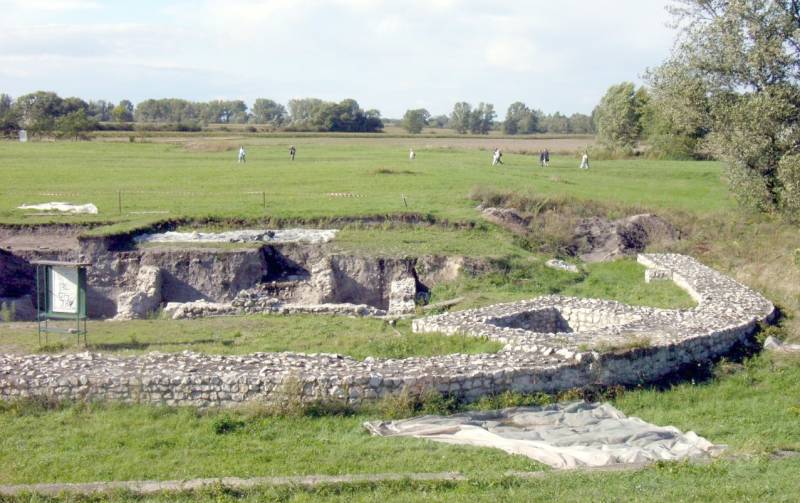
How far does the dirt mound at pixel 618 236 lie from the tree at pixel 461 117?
8300 centimetres

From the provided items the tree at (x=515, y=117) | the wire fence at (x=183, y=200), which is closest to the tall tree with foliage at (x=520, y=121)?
the tree at (x=515, y=117)

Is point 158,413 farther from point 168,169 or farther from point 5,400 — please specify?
point 168,169

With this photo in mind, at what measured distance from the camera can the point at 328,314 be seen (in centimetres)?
1881

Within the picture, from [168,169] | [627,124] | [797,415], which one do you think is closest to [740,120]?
[797,415]

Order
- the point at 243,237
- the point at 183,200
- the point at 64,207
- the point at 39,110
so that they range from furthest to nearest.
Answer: the point at 39,110 → the point at 183,200 → the point at 64,207 → the point at 243,237

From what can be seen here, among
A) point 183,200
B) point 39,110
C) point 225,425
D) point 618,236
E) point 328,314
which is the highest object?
point 39,110

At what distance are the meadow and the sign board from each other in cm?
75

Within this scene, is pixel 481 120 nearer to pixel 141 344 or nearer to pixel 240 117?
pixel 240 117

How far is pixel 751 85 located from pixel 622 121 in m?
38.9

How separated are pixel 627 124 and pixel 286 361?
55.4 meters

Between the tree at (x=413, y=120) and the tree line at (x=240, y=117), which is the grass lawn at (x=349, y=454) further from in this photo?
the tree at (x=413, y=120)

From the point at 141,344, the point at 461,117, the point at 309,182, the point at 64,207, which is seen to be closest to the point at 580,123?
the point at 461,117

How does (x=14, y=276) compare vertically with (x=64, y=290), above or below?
below

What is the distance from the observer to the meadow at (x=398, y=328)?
8.84 meters
